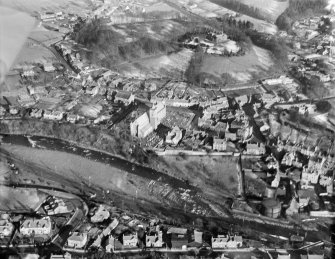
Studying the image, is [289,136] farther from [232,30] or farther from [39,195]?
[232,30]

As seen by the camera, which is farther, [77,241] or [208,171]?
[208,171]

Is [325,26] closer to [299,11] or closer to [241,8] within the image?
[299,11]

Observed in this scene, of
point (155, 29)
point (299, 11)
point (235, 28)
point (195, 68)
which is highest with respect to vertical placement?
point (299, 11)

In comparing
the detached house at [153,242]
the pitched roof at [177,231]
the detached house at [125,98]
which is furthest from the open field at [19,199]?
the detached house at [125,98]

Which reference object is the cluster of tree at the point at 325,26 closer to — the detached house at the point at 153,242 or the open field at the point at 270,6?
the open field at the point at 270,6

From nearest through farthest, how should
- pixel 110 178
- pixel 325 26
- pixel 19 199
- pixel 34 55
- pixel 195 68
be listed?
pixel 19 199 < pixel 110 178 < pixel 195 68 < pixel 34 55 < pixel 325 26

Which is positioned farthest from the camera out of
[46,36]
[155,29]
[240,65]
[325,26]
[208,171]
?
[325,26]

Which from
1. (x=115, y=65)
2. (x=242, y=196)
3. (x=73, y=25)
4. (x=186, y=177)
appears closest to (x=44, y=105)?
(x=115, y=65)

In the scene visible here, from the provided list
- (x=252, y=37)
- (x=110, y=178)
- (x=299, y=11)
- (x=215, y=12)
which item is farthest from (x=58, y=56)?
(x=299, y=11)
